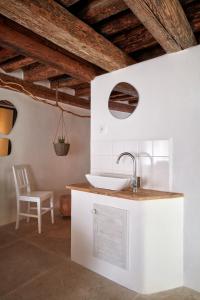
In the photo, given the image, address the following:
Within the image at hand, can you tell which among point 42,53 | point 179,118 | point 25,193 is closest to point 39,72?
point 42,53

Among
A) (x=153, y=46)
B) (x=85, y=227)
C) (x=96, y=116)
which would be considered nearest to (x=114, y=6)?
(x=153, y=46)

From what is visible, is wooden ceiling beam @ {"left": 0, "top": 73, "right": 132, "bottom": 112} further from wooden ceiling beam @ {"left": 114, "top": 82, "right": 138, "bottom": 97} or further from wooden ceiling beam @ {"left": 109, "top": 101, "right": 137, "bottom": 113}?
wooden ceiling beam @ {"left": 114, "top": 82, "right": 138, "bottom": 97}

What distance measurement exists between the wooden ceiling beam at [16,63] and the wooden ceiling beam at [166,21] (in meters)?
1.62

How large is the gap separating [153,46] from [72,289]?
7.63 ft

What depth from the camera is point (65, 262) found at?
2.16 metres

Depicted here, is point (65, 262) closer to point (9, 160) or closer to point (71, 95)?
point (9, 160)

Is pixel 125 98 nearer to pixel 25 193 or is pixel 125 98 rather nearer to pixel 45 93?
pixel 45 93

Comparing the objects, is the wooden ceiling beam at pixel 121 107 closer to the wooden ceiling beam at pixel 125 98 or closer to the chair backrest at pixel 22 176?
the wooden ceiling beam at pixel 125 98

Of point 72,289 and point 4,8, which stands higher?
point 4,8

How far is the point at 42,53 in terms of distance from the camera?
82.6 inches

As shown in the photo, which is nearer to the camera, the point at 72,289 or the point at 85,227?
the point at 72,289

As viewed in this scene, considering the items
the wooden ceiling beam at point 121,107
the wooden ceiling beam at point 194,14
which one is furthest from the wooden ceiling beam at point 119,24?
the wooden ceiling beam at point 121,107

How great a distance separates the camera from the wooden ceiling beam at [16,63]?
8.74ft

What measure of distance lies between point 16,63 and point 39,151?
1.48 m
